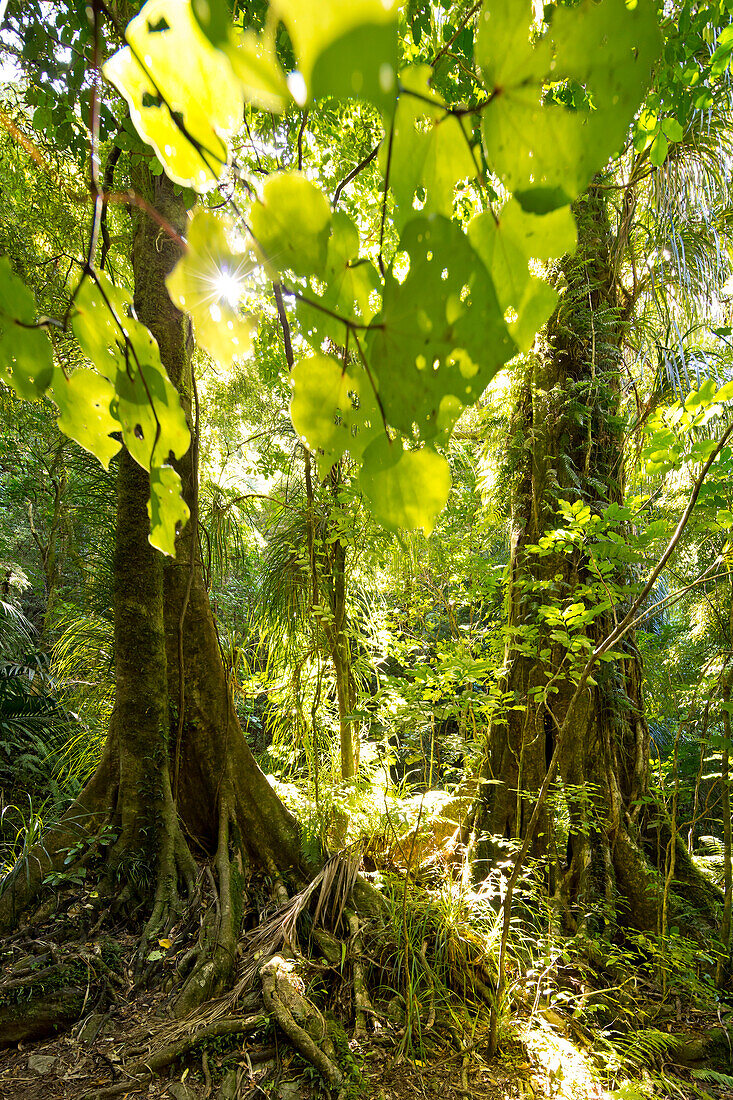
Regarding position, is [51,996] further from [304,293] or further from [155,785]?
[304,293]

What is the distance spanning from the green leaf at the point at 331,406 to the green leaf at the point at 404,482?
0.08ft

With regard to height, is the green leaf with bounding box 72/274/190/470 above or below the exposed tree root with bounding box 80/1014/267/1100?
above

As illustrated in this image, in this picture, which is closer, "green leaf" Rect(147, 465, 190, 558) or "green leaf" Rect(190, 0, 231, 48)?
"green leaf" Rect(190, 0, 231, 48)

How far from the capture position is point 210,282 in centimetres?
30

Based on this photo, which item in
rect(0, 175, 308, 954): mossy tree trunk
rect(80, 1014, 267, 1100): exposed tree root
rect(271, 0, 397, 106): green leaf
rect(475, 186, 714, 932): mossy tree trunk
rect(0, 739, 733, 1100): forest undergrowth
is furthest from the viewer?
rect(475, 186, 714, 932): mossy tree trunk

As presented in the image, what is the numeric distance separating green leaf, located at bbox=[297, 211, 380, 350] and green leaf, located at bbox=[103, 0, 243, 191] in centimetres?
6

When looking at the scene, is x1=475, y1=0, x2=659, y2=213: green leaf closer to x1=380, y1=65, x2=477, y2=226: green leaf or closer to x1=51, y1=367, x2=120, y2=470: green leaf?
x1=380, y1=65, x2=477, y2=226: green leaf

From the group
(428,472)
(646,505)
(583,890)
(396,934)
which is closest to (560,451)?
(646,505)

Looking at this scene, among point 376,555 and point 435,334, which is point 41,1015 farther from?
point 435,334

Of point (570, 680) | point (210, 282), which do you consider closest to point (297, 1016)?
point (570, 680)

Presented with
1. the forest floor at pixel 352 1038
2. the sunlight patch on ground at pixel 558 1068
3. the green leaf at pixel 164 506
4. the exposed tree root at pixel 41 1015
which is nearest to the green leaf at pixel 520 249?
the green leaf at pixel 164 506

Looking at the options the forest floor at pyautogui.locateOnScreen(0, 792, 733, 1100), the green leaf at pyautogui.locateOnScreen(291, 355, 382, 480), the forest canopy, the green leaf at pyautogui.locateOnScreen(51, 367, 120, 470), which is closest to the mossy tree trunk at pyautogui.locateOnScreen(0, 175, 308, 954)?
the forest canopy

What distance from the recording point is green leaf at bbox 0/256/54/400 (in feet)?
0.97

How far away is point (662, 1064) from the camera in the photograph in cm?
174
